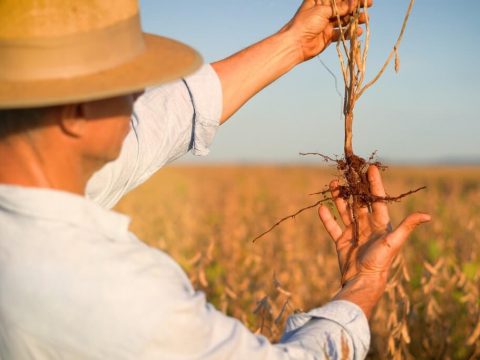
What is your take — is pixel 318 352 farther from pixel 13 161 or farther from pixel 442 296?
pixel 442 296

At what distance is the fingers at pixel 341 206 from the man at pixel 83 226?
678 mm

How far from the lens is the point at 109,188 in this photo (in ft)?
8.23

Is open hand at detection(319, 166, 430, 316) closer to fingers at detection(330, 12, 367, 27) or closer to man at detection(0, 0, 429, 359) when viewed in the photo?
man at detection(0, 0, 429, 359)

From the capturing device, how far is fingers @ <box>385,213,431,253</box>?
7.14 feet

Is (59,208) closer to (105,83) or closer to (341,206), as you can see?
(105,83)

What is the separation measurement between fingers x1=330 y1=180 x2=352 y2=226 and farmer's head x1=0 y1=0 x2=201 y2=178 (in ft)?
3.37

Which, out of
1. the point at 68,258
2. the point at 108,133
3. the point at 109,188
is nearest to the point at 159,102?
the point at 109,188

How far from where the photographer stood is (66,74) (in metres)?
1.70

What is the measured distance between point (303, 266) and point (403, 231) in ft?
16.3

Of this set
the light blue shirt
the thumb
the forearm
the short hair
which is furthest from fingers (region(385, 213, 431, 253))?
the short hair

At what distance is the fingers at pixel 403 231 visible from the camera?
2176 mm

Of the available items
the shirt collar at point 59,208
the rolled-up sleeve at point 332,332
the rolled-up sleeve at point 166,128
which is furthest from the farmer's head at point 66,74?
the rolled-up sleeve at point 166,128

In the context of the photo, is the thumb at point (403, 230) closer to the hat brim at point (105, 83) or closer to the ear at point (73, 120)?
the hat brim at point (105, 83)

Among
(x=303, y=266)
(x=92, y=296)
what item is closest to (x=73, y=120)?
(x=92, y=296)
